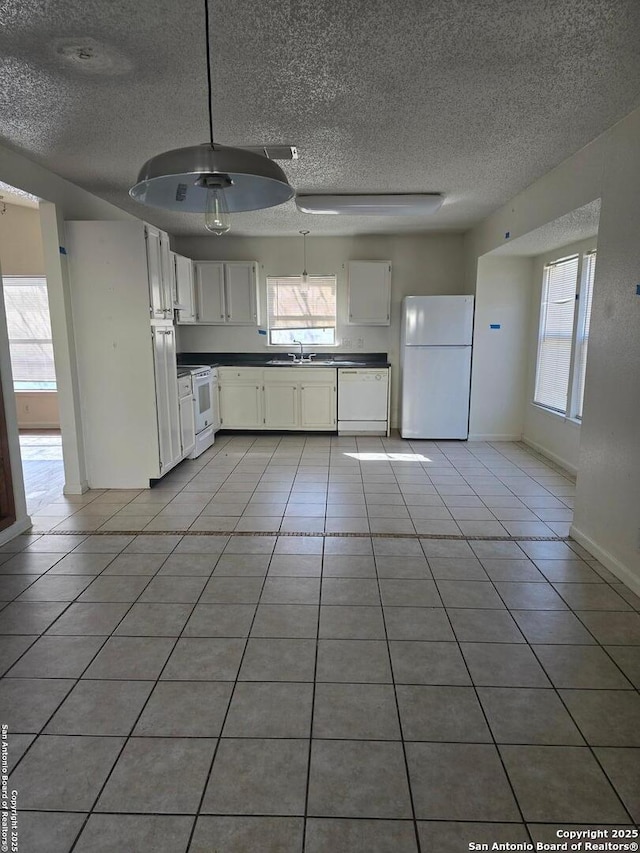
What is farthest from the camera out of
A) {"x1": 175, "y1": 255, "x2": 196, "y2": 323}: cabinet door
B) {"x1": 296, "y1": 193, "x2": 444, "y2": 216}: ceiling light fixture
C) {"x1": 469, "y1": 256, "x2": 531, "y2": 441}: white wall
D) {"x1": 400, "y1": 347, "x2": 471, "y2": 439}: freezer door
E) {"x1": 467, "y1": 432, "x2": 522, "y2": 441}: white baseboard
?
{"x1": 467, "y1": 432, "x2": 522, "y2": 441}: white baseboard

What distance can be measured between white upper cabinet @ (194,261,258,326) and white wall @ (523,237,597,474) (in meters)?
3.30

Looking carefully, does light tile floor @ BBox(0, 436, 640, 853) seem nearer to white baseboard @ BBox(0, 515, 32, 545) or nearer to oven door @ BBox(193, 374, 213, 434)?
white baseboard @ BBox(0, 515, 32, 545)

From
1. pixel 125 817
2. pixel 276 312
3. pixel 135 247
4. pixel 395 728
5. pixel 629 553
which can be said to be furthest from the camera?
pixel 276 312

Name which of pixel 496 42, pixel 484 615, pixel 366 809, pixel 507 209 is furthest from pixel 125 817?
pixel 507 209

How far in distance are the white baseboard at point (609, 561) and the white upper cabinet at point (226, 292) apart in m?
4.58

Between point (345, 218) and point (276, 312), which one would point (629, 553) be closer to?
point (345, 218)

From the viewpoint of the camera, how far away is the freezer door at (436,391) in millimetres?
5914

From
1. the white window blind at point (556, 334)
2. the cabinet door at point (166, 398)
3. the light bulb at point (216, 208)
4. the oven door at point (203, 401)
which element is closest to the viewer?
the light bulb at point (216, 208)

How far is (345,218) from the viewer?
529 cm

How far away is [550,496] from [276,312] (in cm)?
412

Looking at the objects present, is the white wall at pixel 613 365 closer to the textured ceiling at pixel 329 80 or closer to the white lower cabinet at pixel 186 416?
the textured ceiling at pixel 329 80

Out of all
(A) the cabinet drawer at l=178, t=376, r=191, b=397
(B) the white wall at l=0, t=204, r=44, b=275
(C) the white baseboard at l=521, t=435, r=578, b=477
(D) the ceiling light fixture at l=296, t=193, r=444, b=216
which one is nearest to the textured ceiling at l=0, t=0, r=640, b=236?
(D) the ceiling light fixture at l=296, t=193, r=444, b=216

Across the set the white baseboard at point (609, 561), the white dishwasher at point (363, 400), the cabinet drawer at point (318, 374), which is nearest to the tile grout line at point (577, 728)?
the white baseboard at point (609, 561)

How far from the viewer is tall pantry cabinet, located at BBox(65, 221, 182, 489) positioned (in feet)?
13.2
